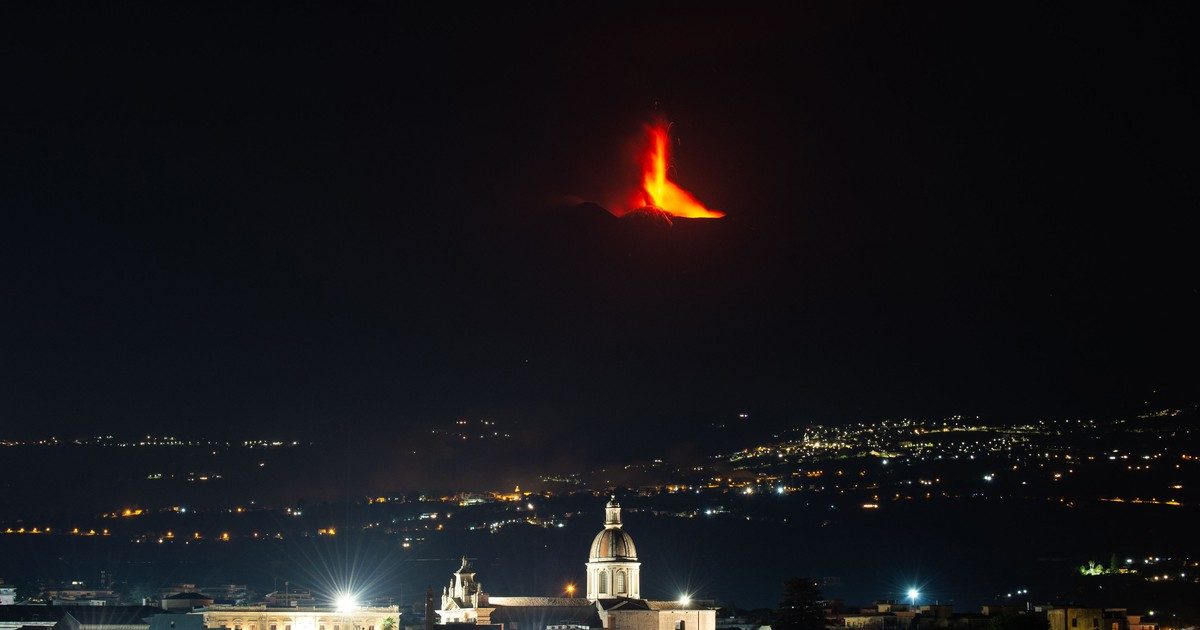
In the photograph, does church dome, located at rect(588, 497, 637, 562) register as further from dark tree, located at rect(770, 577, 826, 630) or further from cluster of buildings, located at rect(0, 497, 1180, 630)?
dark tree, located at rect(770, 577, 826, 630)

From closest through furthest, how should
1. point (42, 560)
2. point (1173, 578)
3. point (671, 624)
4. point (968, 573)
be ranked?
point (671, 624) < point (1173, 578) < point (968, 573) < point (42, 560)

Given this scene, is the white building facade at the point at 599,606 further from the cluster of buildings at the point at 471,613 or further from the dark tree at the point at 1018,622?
the dark tree at the point at 1018,622

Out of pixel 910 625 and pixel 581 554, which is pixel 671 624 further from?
pixel 581 554

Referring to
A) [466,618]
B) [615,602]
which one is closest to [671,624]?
[615,602]

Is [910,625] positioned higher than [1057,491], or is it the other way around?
[1057,491]

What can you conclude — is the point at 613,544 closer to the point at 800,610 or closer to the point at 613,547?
the point at 613,547

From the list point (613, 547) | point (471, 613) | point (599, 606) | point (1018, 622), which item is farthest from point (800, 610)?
point (471, 613)
